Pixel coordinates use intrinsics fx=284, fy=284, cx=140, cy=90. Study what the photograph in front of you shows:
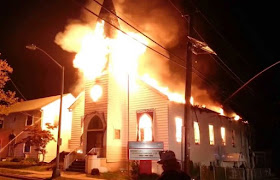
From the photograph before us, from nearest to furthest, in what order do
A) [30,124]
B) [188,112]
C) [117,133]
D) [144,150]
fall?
[188,112]
[144,150]
[117,133]
[30,124]

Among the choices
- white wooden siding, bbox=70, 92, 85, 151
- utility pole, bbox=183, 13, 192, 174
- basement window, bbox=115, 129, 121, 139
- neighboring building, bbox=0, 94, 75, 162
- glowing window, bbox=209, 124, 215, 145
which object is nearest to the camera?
utility pole, bbox=183, 13, 192, 174

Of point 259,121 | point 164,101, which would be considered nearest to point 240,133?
point 259,121

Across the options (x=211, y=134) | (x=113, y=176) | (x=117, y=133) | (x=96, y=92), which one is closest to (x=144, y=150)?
(x=113, y=176)

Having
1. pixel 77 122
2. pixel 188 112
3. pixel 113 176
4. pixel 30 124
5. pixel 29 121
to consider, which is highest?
pixel 29 121

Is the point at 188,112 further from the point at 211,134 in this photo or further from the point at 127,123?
the point at 211,134

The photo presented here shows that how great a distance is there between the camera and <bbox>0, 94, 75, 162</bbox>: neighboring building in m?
29.4

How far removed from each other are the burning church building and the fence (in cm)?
244

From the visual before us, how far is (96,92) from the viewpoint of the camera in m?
22.6

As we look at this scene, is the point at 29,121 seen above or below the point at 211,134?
above

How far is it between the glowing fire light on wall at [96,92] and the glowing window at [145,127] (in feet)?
12.5

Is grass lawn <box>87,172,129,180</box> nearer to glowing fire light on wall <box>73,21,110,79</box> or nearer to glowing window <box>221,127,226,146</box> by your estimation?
glowing fire light on wall <box>73,21,110,79</box>

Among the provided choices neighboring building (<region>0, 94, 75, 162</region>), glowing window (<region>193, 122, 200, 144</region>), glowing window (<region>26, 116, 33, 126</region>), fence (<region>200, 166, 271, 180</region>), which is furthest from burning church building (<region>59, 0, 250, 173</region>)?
glowing window (<region>26, 116, 33, 126</region>)

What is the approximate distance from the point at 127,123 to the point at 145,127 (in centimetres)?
175

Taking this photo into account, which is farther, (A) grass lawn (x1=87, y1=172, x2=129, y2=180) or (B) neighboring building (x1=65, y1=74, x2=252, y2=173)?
(B) neighboring building (x1=65, y1=74, x2=252, y2=173)
